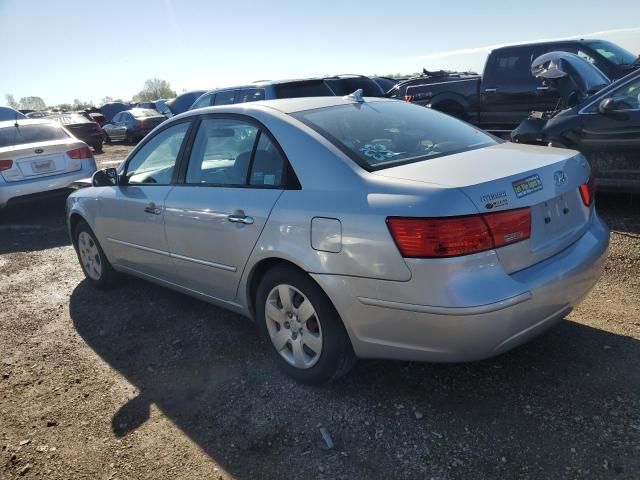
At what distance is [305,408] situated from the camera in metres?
2.87

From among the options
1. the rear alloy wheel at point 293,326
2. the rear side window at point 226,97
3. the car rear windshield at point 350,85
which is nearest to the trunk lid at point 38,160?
the rear side window at point 226,97

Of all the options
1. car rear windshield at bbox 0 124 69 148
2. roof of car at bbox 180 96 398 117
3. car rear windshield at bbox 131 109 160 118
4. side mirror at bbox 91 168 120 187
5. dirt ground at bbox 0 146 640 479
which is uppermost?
roof of car at bbox 180 96 398 117

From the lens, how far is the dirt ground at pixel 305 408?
94.7 inches

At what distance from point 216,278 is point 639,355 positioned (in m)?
2.57

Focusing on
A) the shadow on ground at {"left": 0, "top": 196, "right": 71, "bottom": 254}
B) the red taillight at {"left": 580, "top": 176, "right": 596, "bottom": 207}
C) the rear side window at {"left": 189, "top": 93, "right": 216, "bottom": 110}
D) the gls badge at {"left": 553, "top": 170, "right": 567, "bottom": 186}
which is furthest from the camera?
the rear side window at {"left": 189, "top": 93, "right": 216, "bottom": 110}

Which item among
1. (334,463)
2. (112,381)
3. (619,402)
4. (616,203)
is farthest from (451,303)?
(616,203)

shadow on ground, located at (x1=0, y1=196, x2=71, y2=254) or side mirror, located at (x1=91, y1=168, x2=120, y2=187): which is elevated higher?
side mirror, located at (x1=91, y1=168, x2=120, y2=187)

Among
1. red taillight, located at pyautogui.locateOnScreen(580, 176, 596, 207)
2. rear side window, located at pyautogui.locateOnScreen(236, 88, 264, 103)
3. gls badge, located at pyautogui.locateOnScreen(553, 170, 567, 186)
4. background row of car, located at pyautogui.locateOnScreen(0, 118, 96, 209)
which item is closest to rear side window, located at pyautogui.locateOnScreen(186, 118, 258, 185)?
gls badge, located at pyautogui.locateOnScreen(553, 170, 567, 186)

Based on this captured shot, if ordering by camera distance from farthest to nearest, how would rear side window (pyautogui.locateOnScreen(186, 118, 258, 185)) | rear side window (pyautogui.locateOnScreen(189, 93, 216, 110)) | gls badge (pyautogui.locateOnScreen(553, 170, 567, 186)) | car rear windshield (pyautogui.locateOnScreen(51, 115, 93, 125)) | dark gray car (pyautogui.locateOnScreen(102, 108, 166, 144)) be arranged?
dark gray car (pyautogui.locateOnScreen(102, 108, 166, 144)) < car rear windshield (pyautogui.locateOnScreen(51, 115, 93, 125)) < rear side window (pyautogui.locateOnScreen(189, 93, 216, 110)) < rear side window (pyautogui.locateOnScreen(186, 118, 258, 185)) < gls badge (pyautogui.locateOnScreen(553, 170, 567, 186))

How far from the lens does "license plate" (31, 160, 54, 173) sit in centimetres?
760

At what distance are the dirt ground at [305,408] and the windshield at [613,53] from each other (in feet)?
19.8

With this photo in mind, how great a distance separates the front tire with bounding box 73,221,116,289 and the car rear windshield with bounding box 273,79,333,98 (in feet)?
12.4

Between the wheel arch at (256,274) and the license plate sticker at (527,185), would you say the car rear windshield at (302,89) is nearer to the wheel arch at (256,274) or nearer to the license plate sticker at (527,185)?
the wheel arch at (256,274)

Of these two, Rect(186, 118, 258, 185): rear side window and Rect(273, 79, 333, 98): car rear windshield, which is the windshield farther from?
Rect(186, 118, 258, 185): rear side window
